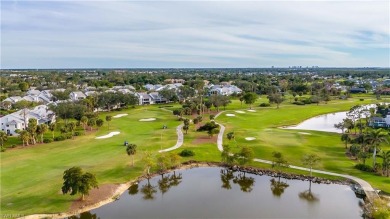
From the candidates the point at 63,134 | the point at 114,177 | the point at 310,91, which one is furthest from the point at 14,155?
the point at 310,91

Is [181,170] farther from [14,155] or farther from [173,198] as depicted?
[14,155]

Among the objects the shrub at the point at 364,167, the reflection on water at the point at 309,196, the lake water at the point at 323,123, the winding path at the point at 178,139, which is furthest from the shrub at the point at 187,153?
the lake water at the point at 323,123

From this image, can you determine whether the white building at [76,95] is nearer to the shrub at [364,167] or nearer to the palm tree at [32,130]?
the palm tree at [32,130]

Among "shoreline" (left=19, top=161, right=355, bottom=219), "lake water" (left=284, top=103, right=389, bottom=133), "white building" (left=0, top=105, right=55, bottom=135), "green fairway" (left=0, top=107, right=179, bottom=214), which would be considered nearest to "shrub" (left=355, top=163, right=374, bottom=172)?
"shoreline" (left=19, top=161, right=355, bottom=219)

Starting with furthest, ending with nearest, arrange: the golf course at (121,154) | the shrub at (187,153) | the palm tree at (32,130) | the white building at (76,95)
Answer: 1. the white building at (76,95)
2. the palm tree at (32,130)
3. the shrub at (187,153)
4. the golf course at (121,154)

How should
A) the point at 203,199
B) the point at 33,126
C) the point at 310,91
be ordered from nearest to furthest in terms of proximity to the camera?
the point at 203,199
the point at 33,126
the point at 310,91

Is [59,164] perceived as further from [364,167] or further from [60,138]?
[364,167]
